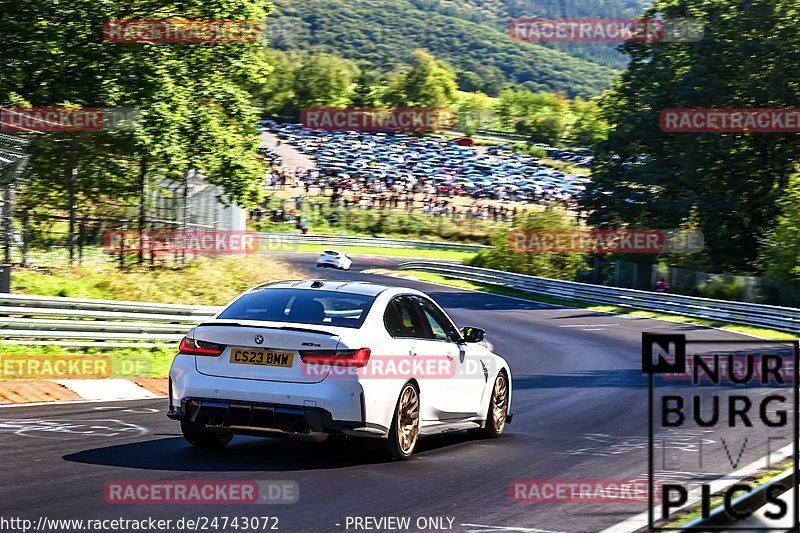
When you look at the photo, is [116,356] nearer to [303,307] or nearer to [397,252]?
[303,307]

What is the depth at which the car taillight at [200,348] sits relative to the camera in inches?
349

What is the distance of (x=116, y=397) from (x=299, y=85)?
144 metres

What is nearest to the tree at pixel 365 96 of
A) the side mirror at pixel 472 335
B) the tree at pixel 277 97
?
the tree at pixel 277 97

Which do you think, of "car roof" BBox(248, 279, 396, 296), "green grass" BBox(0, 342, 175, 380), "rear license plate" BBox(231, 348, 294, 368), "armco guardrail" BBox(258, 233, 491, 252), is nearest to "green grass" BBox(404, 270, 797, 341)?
"armco guardrail" BBox(258, 233, 491, 252)

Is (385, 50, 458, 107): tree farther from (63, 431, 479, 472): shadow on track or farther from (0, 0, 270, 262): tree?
(63, 431, 479, 472): shadow on track

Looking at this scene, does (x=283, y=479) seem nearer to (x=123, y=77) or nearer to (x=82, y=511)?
(x=82, y=511)

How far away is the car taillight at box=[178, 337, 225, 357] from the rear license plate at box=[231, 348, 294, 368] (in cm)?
14

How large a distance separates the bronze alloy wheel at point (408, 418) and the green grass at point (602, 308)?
2369 cm

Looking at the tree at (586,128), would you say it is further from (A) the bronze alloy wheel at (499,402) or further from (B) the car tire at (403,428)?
(B) the car tire at (403,428)

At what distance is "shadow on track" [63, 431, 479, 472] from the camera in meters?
8.55

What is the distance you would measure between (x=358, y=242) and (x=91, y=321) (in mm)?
59325

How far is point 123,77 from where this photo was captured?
27094mm

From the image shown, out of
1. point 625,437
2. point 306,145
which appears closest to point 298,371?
point 625,437

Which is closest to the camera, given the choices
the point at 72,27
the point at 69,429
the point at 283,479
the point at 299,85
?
the point at 283,479
